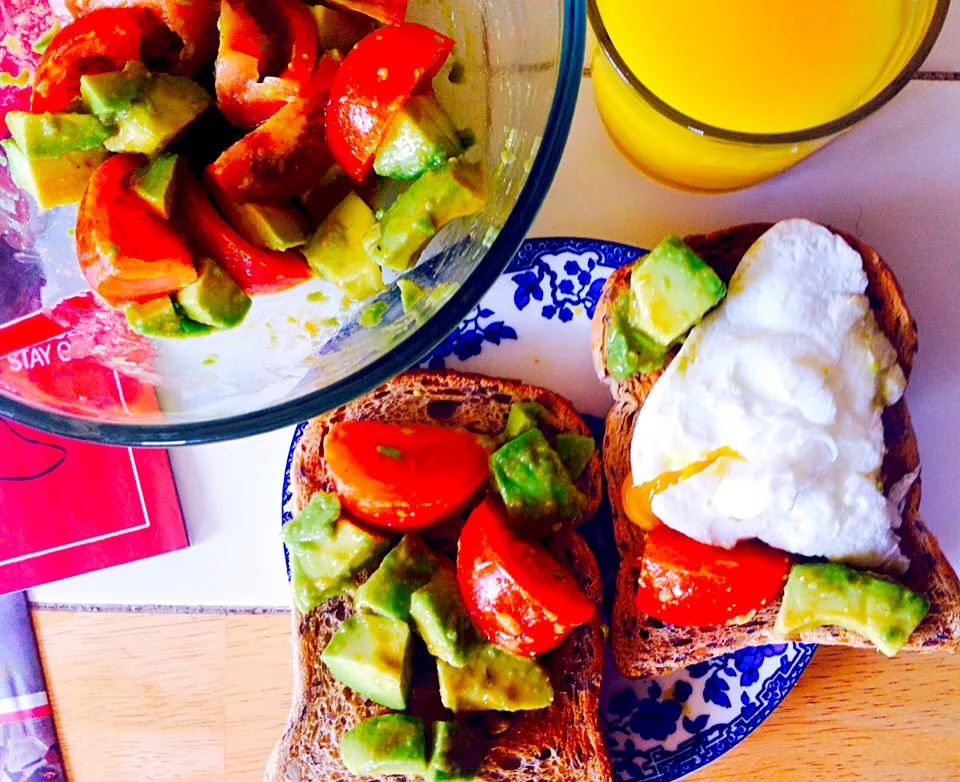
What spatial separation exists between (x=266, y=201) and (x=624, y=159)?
0.73 m

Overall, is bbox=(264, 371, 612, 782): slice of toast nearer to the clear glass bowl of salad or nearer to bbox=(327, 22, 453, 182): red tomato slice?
the clear glass bowl of salad

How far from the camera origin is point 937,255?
1.53 meters

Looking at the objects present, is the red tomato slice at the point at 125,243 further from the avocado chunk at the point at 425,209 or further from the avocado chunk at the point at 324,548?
the avocado chunk at the point at 324,548

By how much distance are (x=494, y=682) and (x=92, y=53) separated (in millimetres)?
1072

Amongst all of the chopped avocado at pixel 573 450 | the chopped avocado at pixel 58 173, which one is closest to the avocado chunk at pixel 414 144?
the chopped avocado at pixel 58 173

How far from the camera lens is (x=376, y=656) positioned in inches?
53.3

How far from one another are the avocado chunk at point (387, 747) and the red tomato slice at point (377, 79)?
0.90 metres

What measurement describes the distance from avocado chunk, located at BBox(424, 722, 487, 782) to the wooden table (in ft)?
1.33

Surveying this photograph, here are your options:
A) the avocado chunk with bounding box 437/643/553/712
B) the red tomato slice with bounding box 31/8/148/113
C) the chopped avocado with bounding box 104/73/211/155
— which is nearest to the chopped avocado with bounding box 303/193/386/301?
the chopped avocado with bounding box 104/73/211/155

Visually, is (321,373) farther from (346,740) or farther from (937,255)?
(937,255)

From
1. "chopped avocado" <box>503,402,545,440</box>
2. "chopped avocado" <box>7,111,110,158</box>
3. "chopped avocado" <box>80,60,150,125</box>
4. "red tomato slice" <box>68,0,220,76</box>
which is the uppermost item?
"red tomato slice" <box>68,0,220,76</box>

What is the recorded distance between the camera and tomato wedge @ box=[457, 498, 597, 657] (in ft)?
4.31

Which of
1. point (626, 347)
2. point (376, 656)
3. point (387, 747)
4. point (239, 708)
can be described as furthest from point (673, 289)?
point (239, 708)

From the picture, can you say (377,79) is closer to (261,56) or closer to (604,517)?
(261,56)
